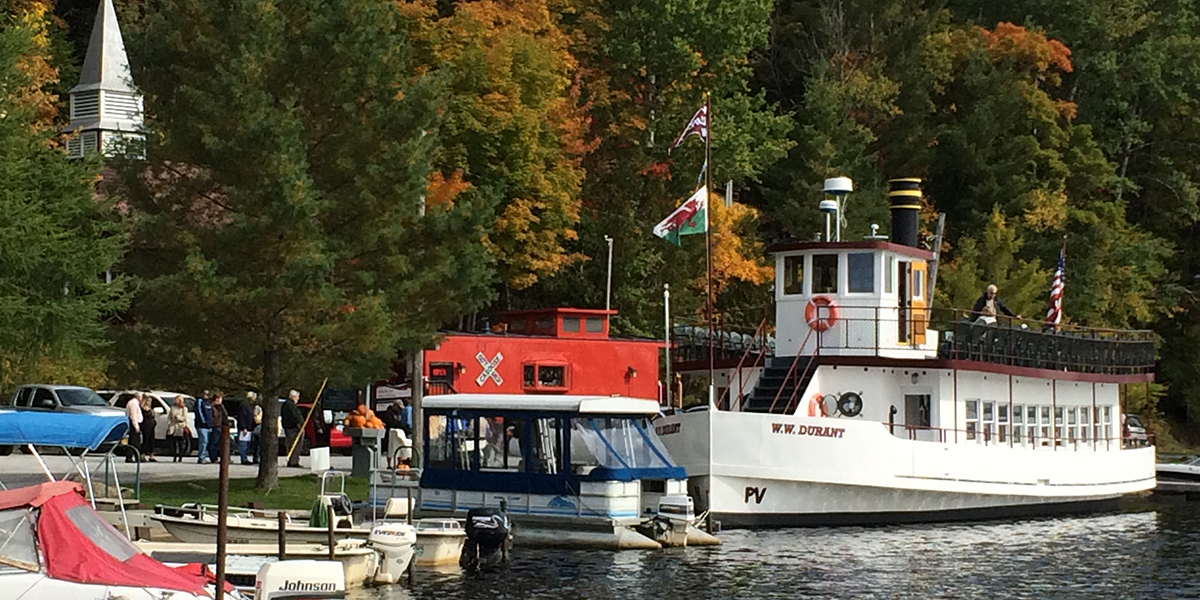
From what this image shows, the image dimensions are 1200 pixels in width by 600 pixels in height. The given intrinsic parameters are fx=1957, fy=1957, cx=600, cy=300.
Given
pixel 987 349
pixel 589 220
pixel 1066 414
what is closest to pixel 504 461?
pixel 987 349

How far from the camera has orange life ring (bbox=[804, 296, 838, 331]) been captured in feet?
132

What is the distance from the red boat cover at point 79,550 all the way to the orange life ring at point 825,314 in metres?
20.8

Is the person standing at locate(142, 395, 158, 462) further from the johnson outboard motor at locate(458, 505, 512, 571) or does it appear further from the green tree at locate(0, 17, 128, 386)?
the johnson outboard motor at locate(458, 505, 512, 571)

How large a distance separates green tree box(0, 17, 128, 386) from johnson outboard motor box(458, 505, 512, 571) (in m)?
14.2

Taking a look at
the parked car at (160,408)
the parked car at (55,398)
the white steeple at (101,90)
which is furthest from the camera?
the white steeple at (101,90)

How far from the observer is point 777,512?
3753 centimetres

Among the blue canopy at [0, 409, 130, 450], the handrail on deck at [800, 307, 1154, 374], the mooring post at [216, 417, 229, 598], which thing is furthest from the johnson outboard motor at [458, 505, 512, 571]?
the handrail on deck at [800, 307, 1154, 374]

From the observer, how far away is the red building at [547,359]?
5062 cm

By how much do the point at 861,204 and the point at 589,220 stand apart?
426 inches

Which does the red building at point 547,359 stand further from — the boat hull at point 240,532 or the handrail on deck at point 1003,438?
the boat hull at point 240,532

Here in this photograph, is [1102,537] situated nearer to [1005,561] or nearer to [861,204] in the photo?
[1005,561]

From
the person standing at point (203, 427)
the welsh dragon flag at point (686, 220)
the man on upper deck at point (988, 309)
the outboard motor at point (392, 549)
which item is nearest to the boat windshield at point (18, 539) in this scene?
the outboard motor at point (392, 549)

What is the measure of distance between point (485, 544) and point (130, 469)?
45.1ft

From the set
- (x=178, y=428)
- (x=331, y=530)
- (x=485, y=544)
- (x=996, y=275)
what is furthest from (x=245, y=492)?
(x=996, y=275)
